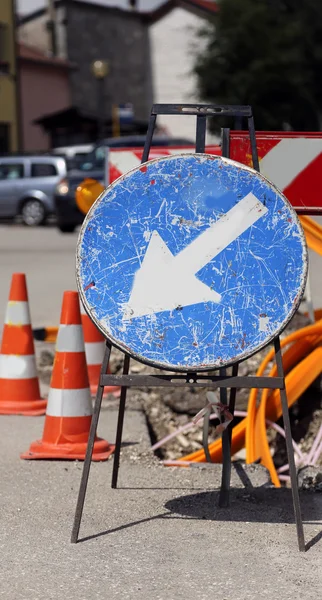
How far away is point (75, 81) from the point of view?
55906 mm

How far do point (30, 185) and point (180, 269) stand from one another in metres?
24.3

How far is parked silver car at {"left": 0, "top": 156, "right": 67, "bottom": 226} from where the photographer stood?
27.9 metres

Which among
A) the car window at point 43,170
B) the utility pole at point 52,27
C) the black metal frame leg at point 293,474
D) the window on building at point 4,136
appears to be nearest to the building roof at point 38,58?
the utility pole at point 52,27

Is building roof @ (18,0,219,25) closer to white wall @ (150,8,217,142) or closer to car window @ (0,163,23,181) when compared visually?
white wall @ (150,8,217,142)

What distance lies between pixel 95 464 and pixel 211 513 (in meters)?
0.95

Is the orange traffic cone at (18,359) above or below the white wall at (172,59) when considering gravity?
above

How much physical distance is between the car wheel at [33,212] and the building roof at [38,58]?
21.3 metres

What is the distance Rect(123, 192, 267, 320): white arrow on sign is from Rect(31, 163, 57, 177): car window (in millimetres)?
24109

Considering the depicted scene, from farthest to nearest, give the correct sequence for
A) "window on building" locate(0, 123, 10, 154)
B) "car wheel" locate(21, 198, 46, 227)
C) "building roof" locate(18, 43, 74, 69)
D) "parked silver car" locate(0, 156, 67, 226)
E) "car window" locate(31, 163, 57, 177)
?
"building roof" locate(18, 43, 74, 69)
"window on building" locate(0, 123, 10, 154)
"car wheel" locate(21, 198, 46, 227)
"car window" locate(31, 163, 57, 177)
"parked silver car" locate(0, 156, 67, 226)

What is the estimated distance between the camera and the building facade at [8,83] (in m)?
45.9

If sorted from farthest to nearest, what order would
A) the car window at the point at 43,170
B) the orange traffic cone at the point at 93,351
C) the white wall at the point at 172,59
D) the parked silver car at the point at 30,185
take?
the white wall at the point at 172,59, the car window at the point at 43,170, the parked silver car at the point at 30,185, the orange traffic cone at the point at 93,351

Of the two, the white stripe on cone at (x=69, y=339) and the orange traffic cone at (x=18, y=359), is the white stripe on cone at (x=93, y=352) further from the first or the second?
the white stripe on cone at (x=69, y=339)

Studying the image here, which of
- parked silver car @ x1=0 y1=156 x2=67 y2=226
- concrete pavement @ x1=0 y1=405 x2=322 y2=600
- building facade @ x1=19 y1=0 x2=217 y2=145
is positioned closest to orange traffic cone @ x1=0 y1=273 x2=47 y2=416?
concrete pavement @ x1=0 y1=405 x2=322 y2=600

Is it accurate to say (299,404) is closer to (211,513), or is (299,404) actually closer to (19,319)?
(19,319)
